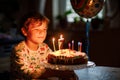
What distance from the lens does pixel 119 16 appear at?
208 inches

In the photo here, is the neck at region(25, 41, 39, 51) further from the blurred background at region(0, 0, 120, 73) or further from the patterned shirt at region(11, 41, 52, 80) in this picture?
the blurred background at region(0, 0, 120, 73)

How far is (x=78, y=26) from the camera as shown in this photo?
5500mm

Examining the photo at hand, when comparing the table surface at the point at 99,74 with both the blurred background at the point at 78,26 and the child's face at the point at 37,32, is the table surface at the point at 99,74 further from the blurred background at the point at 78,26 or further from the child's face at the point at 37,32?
the blurred background at the point at 78,26

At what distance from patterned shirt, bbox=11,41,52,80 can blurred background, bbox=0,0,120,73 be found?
9.07 ft

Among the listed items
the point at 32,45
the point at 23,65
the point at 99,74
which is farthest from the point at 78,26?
the point at 23,65

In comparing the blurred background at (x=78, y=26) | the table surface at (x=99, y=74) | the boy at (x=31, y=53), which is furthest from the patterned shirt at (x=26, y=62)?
the blurred background at (x=78, y=26)

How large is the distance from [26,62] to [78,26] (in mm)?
3850

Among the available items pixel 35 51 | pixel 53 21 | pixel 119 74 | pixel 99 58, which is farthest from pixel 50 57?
pixel 53 21

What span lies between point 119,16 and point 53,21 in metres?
1.18

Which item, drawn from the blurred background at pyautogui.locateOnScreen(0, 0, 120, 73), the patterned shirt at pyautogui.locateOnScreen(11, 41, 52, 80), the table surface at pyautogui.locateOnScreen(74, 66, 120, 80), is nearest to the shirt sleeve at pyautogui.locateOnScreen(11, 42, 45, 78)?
the patterned shirt at pyautogui.locateOnScreen(11, 41, 52, 80)

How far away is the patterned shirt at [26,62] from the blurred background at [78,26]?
277 centimetres

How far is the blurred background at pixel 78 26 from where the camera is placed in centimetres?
511

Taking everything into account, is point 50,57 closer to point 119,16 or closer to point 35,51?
point 35,51

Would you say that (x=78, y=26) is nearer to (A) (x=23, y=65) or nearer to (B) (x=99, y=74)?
(B) (x=99, y=74)
